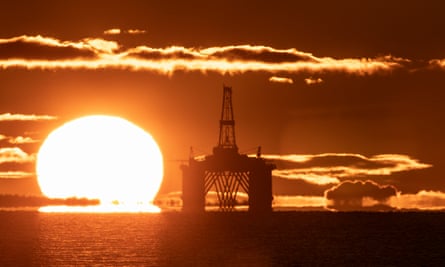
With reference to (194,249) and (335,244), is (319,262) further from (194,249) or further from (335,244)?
(335,244)

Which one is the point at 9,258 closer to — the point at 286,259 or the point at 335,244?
the point at 286,259

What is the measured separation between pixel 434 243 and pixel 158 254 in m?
55.8

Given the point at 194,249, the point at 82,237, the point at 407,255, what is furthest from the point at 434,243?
the point at 82,237

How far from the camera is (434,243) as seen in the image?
582 ft

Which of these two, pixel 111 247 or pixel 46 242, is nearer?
pixel 111 247

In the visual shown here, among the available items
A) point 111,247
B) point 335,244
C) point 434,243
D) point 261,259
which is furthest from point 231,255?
point 434,243

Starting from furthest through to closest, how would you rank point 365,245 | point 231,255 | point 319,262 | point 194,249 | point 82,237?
point 82,237 → point 365,245 → point 194,249 → point 231,255 → point 319,262

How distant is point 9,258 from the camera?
134250mm

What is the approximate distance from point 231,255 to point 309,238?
51109 mm

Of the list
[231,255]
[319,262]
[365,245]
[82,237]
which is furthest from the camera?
[82,237]

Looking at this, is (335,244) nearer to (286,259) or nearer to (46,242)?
(286,259)

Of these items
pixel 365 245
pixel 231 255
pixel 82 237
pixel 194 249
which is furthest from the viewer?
pixel 82 237

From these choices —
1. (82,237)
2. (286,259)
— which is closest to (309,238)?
(82,237)

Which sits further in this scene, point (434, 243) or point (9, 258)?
point (434, 243)
